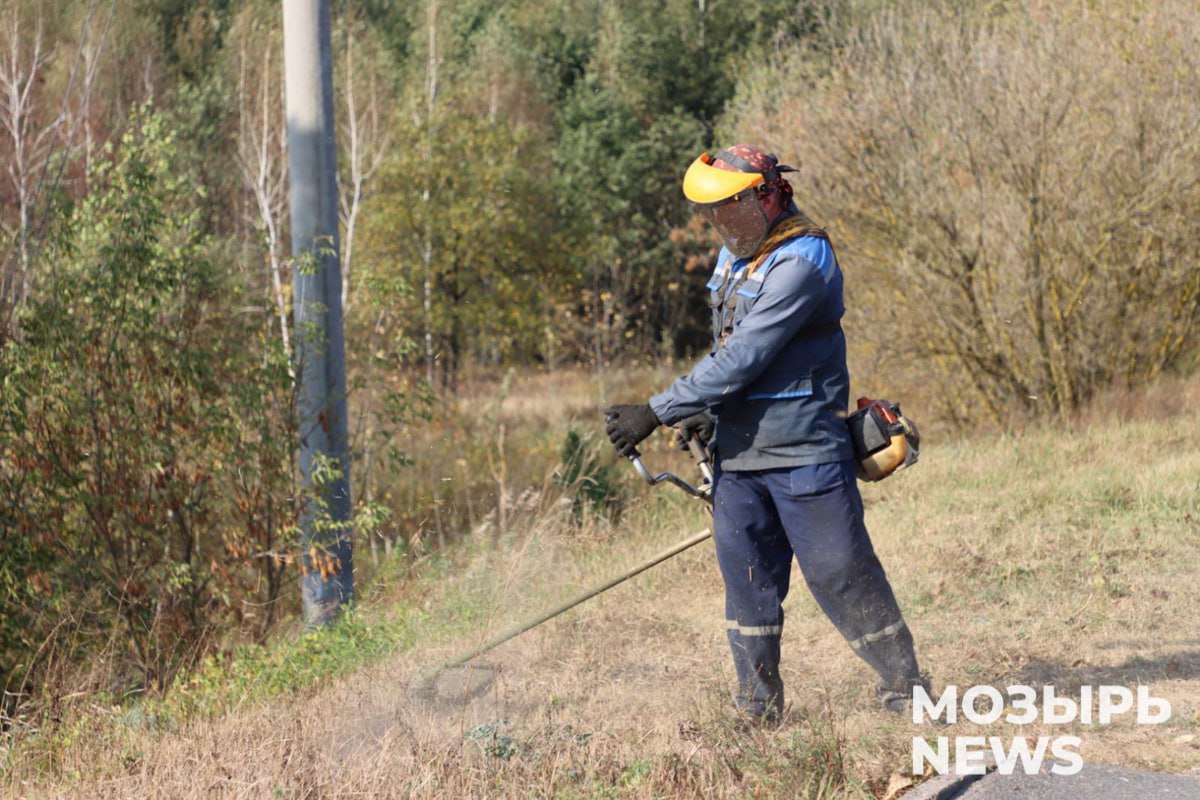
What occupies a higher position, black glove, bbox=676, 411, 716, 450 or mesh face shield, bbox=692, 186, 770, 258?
mesh face shield, bbox=692, 186, 770, 258

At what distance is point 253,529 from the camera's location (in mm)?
8148

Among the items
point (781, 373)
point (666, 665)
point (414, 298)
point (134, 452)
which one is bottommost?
point (414, 298)

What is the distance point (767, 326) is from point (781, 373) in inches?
7.9

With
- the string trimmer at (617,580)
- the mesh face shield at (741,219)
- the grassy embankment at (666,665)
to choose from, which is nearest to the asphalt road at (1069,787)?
the grassy embankment at (666,665)

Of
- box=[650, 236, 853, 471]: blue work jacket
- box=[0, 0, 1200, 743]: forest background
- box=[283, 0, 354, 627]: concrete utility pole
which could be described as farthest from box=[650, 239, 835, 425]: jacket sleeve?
box=[283, 0, 354, 627]: concrete utility pole

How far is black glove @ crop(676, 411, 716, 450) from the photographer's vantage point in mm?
4902

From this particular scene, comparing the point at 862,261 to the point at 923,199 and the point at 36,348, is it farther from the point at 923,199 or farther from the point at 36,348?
the point at 36,348

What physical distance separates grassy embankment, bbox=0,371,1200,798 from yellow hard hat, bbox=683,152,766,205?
1666 mm

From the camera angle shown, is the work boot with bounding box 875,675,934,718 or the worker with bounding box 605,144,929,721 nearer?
the worker with bounding box 605,144,929,721

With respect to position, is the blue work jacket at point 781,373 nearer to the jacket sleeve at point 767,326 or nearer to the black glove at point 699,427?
the jacket sleeve at point 767,326

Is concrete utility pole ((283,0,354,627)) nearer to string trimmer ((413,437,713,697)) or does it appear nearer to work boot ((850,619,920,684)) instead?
string trimmer ((413,437,713,697))

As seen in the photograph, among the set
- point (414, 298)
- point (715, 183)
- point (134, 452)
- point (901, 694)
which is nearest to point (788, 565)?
point (901, 694)

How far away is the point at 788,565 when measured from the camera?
498 cm

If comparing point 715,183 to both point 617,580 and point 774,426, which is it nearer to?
point 774,426
